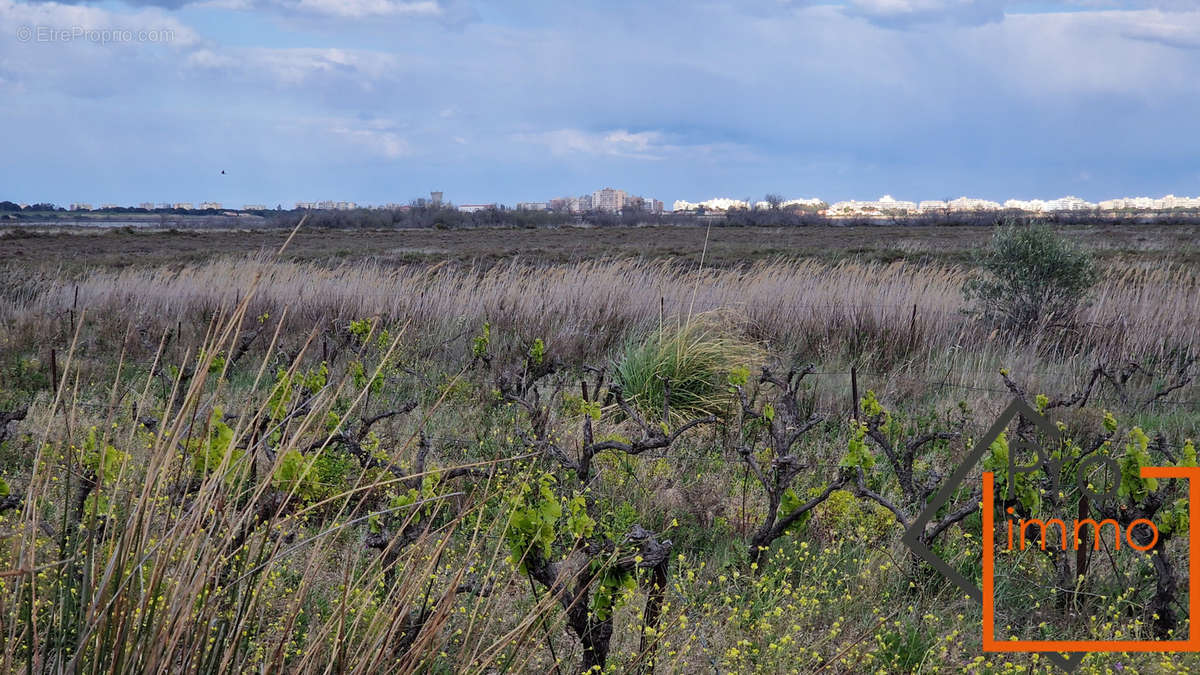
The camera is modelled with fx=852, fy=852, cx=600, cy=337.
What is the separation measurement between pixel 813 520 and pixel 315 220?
220 feet

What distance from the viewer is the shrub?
865 cm

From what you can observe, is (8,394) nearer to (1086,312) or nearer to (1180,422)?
(1180,422)

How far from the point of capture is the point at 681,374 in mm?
6195

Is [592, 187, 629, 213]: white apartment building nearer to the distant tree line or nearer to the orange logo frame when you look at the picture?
the distant tree line

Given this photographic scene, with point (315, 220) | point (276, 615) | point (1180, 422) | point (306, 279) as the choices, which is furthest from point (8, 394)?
point (315, 220)

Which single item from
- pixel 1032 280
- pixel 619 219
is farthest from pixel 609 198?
pixel 1032 280

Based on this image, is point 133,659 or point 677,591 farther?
point 677,591

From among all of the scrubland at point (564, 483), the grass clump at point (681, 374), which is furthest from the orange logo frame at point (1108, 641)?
the grass clump at point (681, 374)

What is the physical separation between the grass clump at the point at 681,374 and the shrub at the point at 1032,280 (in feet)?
12.3

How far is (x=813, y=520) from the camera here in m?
3.76

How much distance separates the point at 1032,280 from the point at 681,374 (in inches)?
187

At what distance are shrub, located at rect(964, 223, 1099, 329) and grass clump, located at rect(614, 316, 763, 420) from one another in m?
3.76

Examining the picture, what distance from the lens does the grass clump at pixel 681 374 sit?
6.09 meters

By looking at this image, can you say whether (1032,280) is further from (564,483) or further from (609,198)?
(609,198)
